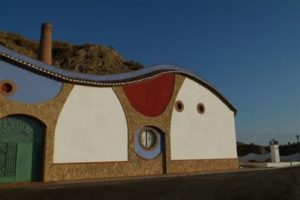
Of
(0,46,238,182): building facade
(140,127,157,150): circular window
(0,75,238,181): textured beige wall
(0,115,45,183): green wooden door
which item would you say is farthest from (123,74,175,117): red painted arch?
(0,115,45,183): green wooden door

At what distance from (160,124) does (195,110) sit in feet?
17.7

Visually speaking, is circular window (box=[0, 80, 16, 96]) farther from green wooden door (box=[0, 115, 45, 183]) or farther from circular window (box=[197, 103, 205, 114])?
circular window (box=[197, 103, 205, 114])

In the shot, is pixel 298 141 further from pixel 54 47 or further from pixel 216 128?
pixel 54 47

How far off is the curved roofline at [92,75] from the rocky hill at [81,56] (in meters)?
34.5

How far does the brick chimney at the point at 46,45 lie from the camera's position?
108 feet

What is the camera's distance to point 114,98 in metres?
24.8

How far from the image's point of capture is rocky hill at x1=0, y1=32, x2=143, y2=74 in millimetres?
64812

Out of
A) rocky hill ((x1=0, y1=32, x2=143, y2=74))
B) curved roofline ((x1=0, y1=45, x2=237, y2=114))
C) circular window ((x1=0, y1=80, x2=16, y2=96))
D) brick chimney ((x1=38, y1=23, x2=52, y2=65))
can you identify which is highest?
rocky hill ((x1=0, y1=32, x2=143, y2=74))

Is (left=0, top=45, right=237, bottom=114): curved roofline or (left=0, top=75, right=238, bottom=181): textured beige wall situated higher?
(left=0, top=45, right=237, bottom=114): curved roofline

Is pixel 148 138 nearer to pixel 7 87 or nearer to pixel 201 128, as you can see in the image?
pixel 201 128

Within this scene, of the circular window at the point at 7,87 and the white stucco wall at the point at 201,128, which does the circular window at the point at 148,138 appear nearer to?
the white stucco wall at the point at 201,128

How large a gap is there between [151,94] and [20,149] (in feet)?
39.6

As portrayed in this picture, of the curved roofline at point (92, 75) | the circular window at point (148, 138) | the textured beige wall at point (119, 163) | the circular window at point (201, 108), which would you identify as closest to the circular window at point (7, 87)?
the textured beige wall at point (119, 163)

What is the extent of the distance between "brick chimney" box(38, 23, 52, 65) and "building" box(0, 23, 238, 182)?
339 millimetres
